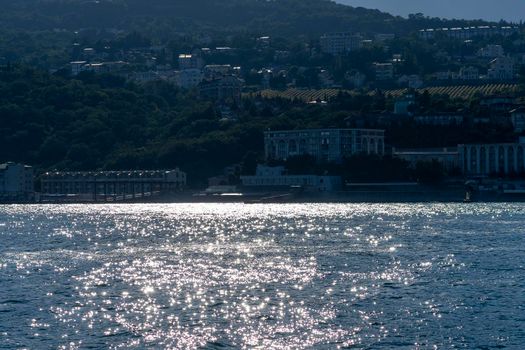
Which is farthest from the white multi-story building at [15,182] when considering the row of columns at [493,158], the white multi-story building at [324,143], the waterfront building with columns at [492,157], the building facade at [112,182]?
the row of columns at [493,158]

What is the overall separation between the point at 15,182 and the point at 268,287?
4749 inches

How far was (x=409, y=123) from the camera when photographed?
599 ft

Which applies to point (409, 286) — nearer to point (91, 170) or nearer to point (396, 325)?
point (396, 325)

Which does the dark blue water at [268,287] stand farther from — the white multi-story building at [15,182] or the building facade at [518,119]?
the building facade at [518,119]

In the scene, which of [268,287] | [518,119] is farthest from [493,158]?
[268,287]

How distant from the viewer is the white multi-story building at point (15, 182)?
17462 cm

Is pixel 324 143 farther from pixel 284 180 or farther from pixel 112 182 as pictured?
pixel 112 182

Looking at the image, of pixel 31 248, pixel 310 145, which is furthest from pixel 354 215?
pixel 310 145

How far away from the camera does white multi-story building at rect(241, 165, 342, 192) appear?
158 meters

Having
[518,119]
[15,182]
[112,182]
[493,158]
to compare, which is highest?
[518,119]

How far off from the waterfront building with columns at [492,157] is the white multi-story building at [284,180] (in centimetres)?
1620

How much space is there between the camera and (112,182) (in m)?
173

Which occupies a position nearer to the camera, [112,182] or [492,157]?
[492,157]

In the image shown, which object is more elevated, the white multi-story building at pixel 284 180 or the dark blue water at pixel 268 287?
the white multi-story building at pixel 284 180
